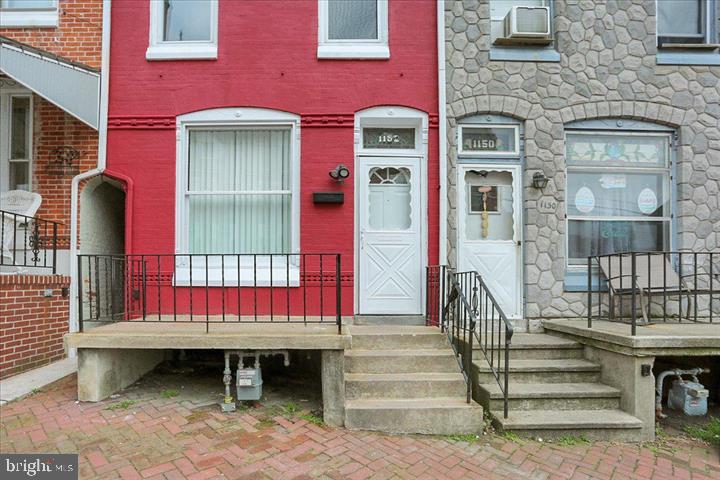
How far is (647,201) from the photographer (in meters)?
5.54

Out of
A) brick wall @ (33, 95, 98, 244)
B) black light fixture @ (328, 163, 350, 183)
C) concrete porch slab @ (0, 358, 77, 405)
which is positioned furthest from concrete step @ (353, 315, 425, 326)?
brick wall @ (33, 95, 98, 244)

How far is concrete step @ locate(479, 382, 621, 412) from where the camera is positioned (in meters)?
3.85

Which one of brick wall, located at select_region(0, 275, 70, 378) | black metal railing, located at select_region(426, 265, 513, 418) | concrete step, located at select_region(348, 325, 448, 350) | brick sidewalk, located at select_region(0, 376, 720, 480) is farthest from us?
brick wall, located at select_region(0, 275, 70, 378)

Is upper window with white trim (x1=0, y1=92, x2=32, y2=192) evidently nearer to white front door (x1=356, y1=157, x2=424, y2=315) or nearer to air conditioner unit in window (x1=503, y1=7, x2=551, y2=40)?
white front door (x1=356, y1=157, x2=424, y2=315)

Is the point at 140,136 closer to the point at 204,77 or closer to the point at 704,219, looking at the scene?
the point at 204,77

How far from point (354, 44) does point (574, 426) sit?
4.96m

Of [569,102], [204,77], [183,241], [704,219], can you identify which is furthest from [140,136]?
[704,219]

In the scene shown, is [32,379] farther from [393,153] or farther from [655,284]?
[655,284]

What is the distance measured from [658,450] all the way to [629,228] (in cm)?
299

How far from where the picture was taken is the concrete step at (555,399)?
3.85m

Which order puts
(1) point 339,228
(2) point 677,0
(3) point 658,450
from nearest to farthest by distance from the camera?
(3) point 658,450
(1) point 339,228
(2) point 677,0

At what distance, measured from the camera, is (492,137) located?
17.9 feet

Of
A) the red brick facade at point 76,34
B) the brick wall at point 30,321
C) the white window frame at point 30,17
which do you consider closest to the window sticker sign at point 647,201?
the red brick facade at point 76,34

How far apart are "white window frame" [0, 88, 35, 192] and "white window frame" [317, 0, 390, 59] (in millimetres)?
4015
